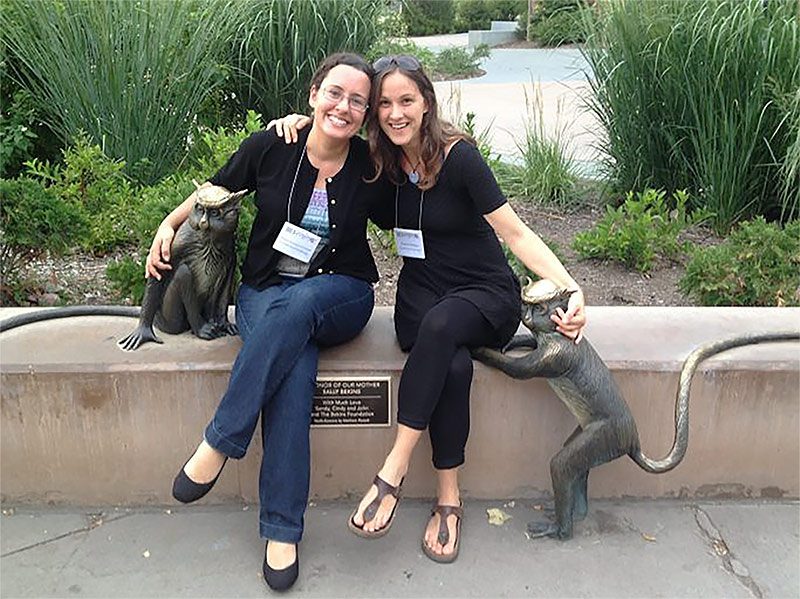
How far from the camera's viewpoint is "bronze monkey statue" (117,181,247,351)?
2750mm

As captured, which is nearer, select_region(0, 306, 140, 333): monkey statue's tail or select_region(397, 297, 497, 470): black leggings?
select_region(397, 297, 497, 470): black leggings

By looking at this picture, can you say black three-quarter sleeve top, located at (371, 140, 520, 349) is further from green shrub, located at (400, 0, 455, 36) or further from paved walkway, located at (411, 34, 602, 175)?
green shrub, located at (400, 0, 455, 36)

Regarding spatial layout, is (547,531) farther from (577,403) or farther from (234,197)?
(234,197)

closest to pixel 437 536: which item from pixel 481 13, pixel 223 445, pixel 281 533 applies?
pixel 281 533

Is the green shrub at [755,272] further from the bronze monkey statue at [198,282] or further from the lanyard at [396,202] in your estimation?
the bronze monkey statue at [198,282]

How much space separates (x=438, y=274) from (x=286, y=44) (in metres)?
3.54

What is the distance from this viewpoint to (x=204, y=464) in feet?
8.27

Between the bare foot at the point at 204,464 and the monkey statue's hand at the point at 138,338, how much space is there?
577 millimetres

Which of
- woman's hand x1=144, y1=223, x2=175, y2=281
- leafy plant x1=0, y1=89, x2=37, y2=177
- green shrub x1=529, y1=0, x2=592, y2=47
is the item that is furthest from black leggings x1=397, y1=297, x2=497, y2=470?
green shrub x1=529, y1=0, x2=592, y2=47

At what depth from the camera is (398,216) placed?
2820 mm

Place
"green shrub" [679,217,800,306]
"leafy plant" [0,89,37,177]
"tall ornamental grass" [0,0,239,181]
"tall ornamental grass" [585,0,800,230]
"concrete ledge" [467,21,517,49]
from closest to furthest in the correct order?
1. "green shrub" [679,217,800,306]
2. "tall ornamental grass" [585,0,800,230]
3. "tall ornamental grass" [0,0,239,181]
4. "leafy plant" [0,89,37,177]
5. "concrete ledge" [467,21,517,49]

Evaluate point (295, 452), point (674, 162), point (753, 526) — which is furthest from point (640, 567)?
point (674, 162)

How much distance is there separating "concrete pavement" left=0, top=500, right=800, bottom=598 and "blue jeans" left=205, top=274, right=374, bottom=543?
24 centimetres

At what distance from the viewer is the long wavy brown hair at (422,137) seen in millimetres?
2654
